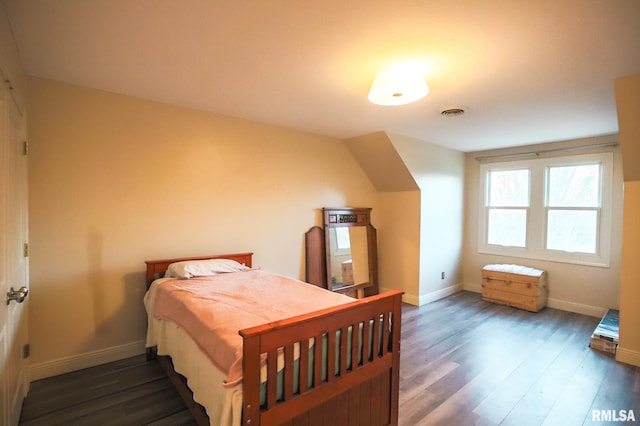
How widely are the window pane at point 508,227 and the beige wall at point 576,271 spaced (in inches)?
8.7

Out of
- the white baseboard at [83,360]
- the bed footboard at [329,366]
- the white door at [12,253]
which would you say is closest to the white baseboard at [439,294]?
the bed footboard at [329,366]

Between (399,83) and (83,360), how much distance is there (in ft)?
10.6

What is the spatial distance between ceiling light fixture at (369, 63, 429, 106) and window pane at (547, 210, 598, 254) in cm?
349

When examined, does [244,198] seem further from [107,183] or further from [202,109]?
[107,183]

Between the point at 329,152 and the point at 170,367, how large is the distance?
2.99m

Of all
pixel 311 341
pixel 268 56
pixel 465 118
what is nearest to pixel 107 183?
pixel 268 56

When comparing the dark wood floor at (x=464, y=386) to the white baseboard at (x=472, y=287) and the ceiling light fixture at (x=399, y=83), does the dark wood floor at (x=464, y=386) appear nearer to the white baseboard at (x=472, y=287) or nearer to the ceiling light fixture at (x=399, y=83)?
the white baseboard at (x=472, y=287)

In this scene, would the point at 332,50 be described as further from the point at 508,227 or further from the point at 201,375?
the point at 508,227

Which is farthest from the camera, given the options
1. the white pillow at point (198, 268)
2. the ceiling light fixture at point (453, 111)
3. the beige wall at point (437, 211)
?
the beige wall at point (437, 211)

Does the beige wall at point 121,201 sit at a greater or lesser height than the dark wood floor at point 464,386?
greater

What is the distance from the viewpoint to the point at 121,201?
266 centimetres

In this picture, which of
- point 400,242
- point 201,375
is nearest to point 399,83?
point 201,375

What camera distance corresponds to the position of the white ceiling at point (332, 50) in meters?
1.49

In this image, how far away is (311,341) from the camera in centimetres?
152
